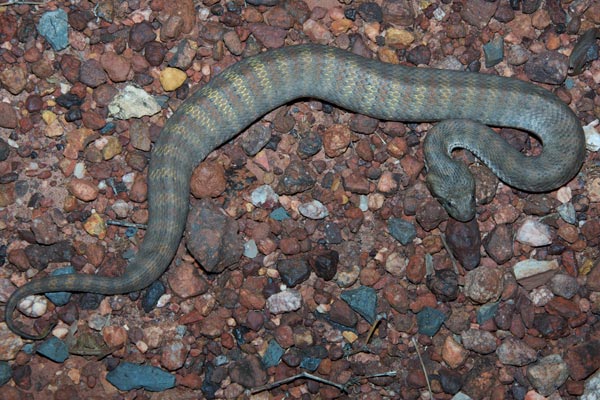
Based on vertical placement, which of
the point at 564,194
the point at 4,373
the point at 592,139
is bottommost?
the point at 4,373

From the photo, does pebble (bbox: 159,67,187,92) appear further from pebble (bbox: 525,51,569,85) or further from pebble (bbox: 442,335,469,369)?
pebble (bbox: 442,335,469,369)

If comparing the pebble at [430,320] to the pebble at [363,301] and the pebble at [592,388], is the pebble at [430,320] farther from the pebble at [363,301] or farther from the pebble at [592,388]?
the pebble at [592,388]

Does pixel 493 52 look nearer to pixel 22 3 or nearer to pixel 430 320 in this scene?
pixel 430 320

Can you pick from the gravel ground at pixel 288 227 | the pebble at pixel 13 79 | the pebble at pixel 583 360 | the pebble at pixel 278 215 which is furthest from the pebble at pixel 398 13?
the pebble at pixel 13 79

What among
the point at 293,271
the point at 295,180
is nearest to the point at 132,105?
the point at 295,180

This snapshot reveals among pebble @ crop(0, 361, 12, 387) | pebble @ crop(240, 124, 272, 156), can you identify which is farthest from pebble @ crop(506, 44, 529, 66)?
pebble @ crop(0, 361, 12, 387)

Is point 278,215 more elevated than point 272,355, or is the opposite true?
point 278,215
